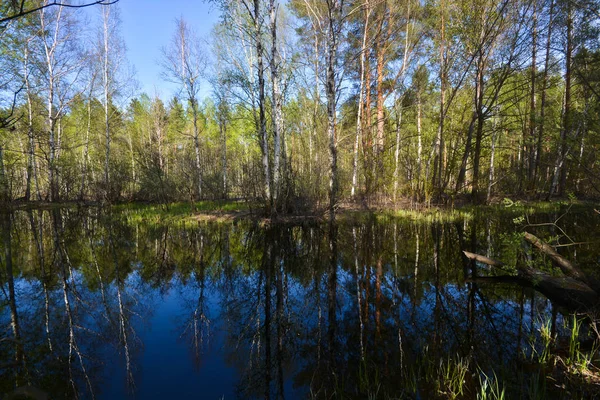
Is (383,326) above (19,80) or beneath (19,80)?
beneath

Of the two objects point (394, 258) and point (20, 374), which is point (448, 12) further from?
point (20, 374)

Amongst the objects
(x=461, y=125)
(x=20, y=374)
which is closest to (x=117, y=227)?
(x=20, y=374)

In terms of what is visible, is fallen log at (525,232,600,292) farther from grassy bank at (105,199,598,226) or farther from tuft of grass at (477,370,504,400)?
grassy bank at (105,199,598,226)

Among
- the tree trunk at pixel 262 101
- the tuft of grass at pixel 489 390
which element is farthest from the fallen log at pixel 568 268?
the tree trunk at pixel 262 101

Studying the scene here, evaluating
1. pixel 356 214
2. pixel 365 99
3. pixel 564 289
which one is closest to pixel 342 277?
pixel 564 289

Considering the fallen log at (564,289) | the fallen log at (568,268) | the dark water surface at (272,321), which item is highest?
the fallen log at (568,268)

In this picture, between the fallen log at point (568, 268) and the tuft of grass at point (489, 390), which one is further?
the fallen log at point (568, 268)

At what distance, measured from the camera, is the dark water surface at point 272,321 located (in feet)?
9.81

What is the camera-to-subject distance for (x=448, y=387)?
2689 mm

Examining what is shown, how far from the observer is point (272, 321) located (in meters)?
4.25

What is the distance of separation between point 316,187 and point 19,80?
16947 millimetres

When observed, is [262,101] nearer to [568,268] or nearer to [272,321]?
[272,321]

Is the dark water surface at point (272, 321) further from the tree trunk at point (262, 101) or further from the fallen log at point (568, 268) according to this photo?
the tree trunk at point (262, 101)

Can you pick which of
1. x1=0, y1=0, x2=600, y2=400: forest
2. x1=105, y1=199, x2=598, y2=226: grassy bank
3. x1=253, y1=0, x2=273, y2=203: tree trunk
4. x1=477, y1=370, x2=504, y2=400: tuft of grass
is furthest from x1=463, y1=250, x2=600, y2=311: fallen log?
x1=253, y1=0, x2=273, y2=203: tree trunk
